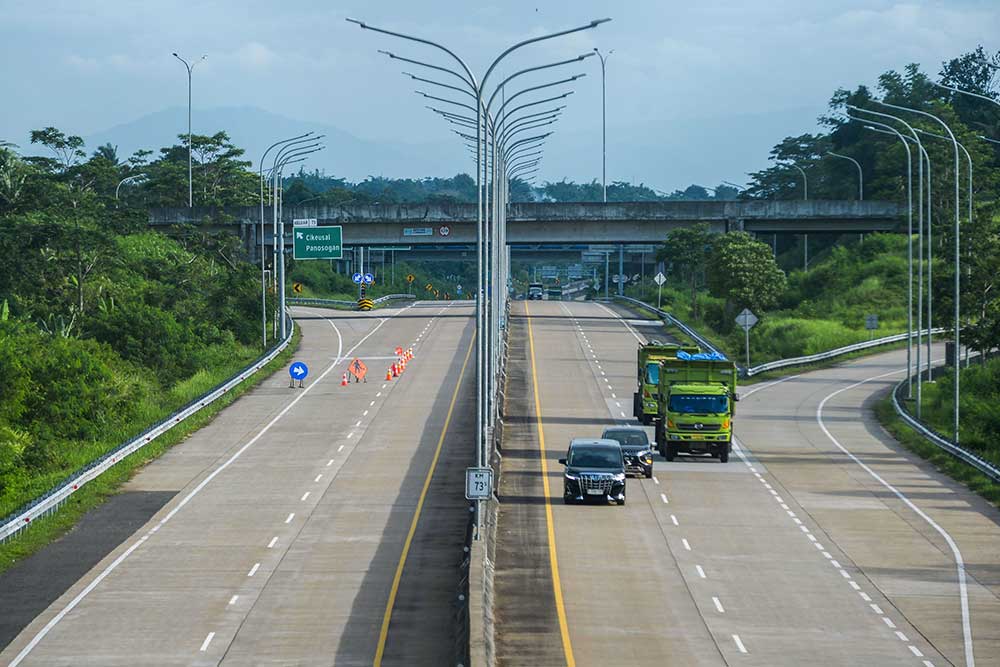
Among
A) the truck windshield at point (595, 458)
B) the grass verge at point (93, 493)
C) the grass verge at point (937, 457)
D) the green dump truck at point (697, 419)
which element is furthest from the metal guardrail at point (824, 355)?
the truck windshield at point (595, 458)

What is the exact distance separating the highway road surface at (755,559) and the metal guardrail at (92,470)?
1168 cm

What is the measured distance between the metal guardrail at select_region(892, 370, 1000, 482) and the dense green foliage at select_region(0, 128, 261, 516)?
2831cm

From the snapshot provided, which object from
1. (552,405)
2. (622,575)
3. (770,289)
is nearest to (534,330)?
(770,289)

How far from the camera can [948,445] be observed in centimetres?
5181

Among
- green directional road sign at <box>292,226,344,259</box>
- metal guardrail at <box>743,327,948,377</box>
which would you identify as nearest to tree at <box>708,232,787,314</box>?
metal guardrail at <box>743,327,948,377</box>

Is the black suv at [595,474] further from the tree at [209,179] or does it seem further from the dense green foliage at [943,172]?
the tree at [209,179]

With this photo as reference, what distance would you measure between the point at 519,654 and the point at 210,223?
3781 inches

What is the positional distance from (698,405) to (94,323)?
1796 inches

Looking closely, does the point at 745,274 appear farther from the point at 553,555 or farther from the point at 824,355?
the point at 553,555

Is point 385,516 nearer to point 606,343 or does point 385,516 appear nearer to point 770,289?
point 606,343

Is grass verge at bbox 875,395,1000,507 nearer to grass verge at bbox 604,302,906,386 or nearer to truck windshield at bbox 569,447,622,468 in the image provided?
truck windshield at bbox 569,447,622,468

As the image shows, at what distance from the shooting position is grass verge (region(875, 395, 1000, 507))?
4506cm

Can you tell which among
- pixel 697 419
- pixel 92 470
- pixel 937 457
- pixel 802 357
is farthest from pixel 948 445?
pixel 802 357

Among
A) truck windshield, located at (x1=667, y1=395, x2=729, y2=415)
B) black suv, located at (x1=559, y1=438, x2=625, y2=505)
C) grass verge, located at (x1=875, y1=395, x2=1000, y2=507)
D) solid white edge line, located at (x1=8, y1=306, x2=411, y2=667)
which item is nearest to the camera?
solid white edge line, located at (x1=8, y1=306, x2=411, y2=667)
